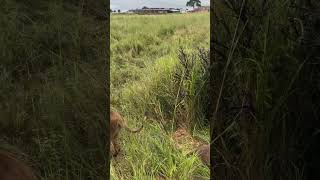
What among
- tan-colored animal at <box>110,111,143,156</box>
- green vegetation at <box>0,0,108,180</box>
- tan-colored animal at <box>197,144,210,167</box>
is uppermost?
green vegetation at <box>0,0,108,180</box>

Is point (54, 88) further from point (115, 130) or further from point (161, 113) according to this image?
point (161, 113)

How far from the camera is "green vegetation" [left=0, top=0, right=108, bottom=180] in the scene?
3.14 ft

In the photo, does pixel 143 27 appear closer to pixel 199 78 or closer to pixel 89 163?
pixel 199 78

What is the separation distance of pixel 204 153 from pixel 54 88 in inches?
18.6

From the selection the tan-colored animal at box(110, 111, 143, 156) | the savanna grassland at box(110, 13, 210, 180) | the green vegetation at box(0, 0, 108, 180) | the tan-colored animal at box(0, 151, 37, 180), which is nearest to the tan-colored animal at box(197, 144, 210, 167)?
the savanna grassland at box(110, 13, 210, 180)

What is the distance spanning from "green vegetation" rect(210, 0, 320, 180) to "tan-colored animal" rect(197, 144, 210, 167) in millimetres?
287

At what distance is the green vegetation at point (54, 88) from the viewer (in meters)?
0.96

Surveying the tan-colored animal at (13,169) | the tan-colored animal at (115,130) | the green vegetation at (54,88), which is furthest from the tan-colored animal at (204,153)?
the tan-colored animal at (13,169)

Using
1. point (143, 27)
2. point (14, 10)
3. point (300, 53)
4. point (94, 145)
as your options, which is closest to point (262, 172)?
point (300, 53)

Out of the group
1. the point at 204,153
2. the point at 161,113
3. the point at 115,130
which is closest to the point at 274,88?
the point at 204,153

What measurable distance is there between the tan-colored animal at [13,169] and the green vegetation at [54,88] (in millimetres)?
20

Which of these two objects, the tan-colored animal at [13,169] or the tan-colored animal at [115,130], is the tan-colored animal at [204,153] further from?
the tan-colored animal at [13,169]

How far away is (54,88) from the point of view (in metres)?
0.98

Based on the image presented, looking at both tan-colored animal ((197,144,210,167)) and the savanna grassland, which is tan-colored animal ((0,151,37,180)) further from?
tan-colored animal ((197,144,210,167))
